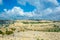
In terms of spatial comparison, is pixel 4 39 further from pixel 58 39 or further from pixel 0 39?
pixel 58 39

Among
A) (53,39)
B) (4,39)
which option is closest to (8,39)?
(4,39)

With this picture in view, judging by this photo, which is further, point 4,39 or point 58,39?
point 58,39

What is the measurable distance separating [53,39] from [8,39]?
Result: 322 inches

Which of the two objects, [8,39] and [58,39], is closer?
[8,39]

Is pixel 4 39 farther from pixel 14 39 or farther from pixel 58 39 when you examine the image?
pixel 58 39

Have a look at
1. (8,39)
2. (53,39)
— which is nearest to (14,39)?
(8,39)

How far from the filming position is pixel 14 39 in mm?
33438

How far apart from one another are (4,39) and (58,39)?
32.5ft

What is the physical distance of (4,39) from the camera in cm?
3338

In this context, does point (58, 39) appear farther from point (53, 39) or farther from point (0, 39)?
point (0, 39)

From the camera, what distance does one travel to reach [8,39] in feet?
109

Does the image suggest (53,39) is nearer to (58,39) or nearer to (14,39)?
(58,39)

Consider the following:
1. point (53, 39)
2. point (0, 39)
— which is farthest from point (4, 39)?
point (53, 39)

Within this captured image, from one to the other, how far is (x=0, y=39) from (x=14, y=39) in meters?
2.40
